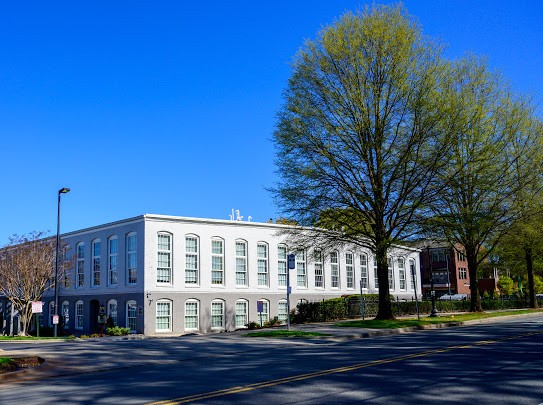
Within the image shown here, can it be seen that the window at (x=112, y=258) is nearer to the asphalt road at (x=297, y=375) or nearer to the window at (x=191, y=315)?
the window at (x=191, y=315)

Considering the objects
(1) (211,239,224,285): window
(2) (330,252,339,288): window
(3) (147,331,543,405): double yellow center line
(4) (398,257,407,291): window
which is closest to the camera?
(3) (147,331,543,405): double yellow center line

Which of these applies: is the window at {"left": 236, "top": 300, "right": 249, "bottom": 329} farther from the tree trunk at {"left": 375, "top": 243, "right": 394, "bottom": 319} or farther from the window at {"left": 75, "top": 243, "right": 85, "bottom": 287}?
the tree trunk at {"left": 375, "top": 243, "right": 394, "bottom": 319}

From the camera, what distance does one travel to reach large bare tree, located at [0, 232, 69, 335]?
4219 centimetres

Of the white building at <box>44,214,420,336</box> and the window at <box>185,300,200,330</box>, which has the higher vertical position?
the white building at <box>44,214,420,336</box>

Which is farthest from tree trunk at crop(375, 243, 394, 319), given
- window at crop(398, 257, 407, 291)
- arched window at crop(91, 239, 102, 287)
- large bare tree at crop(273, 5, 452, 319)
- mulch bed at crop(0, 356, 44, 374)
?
window at crop(398, 257, 407, 291)

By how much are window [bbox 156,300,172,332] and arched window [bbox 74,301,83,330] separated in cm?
920

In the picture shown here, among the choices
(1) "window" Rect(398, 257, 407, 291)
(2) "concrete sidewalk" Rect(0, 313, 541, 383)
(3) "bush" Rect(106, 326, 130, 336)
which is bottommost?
(3) "bush" Rect(106, 326, 130, 336)

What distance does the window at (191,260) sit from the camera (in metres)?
40.5

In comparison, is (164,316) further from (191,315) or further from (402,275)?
(402,275)

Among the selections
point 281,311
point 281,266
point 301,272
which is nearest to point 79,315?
point 281,311

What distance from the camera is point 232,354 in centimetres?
1780

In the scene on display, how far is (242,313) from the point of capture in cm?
4378

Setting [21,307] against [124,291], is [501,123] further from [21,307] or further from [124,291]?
[21,307]

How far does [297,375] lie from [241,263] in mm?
32277
